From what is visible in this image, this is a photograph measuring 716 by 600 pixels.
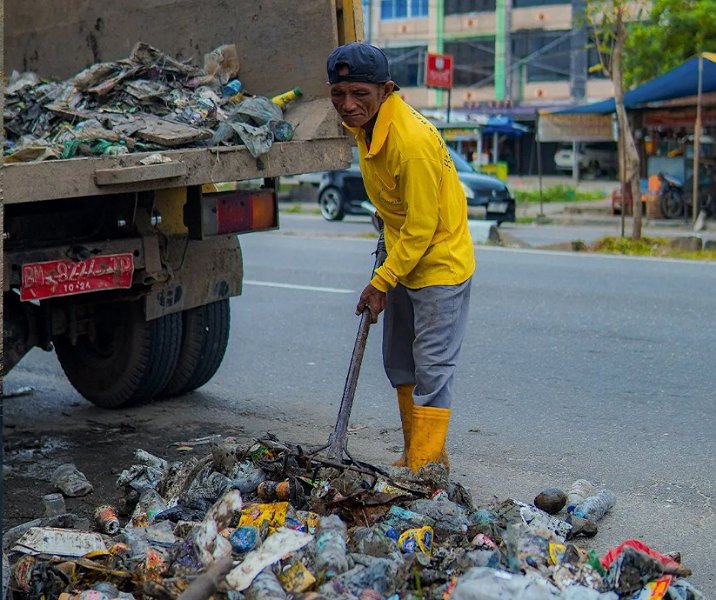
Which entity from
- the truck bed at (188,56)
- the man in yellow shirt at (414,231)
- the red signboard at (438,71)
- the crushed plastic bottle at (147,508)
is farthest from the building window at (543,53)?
the crushed plastic bottle at (147,508)

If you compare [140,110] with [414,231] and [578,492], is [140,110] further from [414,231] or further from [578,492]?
[578,492]

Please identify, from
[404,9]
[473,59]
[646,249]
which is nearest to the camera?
[646,249]

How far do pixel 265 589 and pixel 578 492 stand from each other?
1.78 meters

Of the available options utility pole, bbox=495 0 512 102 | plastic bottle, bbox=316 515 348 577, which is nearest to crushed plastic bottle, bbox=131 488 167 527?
plastic bottle, bbox=316 515 348 577

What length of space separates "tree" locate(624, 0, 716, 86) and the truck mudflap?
19.3 m

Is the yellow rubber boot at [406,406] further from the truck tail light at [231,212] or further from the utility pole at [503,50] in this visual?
the utility pole at [503,50]

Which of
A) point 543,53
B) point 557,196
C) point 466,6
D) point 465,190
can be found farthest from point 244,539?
point 466,6

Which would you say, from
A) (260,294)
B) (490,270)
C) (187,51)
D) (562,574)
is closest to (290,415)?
(187,51)

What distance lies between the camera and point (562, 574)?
10.6 feet

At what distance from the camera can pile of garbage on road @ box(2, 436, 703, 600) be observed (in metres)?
3.16

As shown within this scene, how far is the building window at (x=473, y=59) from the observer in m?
44.9

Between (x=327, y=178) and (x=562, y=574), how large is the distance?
1840 cm

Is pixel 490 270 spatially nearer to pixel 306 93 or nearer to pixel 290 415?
pixel 290 415

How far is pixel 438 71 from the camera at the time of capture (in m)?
26.8
